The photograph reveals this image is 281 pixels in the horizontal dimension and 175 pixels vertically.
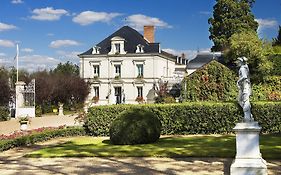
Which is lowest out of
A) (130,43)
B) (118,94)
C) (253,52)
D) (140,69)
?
(118,94)

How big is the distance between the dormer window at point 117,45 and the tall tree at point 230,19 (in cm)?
1344

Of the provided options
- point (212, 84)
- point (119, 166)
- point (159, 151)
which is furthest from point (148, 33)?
point (119, 166)

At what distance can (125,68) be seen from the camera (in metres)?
49.6

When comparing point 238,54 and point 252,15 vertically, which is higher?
point 252,15

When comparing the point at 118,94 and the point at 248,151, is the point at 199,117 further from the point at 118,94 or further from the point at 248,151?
the point at 118,94

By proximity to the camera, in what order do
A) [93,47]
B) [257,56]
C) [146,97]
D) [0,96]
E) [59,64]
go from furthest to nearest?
[59,64] → [93,47] → [146,97] → [0,96] → [257,56]

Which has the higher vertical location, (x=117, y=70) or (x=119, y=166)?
(x=117, y=70)

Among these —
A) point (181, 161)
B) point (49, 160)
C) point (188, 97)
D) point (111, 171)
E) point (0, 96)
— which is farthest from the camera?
point (0, 96)

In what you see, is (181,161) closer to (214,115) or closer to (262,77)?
(214,115)

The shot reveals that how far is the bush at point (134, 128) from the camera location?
14281 millimetres

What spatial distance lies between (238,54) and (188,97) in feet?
20.2

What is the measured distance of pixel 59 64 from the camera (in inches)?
3238

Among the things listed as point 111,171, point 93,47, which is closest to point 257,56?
point 111,171

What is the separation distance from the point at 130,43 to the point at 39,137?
34240mm
